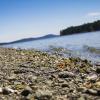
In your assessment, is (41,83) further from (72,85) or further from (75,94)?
(75,94)

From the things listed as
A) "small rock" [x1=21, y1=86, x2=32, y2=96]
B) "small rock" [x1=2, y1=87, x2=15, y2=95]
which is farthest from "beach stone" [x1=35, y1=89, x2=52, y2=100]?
"small rock" [x1=2, y1=87, x2=15, y2=95]

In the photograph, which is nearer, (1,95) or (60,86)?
(1,95)

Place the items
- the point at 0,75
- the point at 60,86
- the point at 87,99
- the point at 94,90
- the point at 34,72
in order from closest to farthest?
the point at 87,99 < the point at 94,90 < the point at 60,86 < the point at 0,75 < the point at 34,72

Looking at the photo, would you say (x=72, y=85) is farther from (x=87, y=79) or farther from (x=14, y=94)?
(x=14, y=94)

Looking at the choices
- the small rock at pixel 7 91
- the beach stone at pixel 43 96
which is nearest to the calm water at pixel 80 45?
the small rock at pixel 7 91

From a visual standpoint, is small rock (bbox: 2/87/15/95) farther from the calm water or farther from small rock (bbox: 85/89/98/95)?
the calm water

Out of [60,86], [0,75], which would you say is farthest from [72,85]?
[0,75]

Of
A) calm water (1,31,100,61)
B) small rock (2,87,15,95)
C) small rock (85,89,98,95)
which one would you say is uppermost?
small rock (2,87,15,95)

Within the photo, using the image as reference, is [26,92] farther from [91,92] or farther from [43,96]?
[91,92]

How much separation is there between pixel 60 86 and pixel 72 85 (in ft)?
1.68

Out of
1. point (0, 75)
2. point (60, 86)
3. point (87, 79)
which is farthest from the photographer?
point (0, 75)

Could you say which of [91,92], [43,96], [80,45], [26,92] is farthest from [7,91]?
[80,45]

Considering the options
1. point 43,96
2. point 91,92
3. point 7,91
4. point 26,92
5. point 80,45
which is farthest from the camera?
point 80,45

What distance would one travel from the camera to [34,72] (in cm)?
1469
